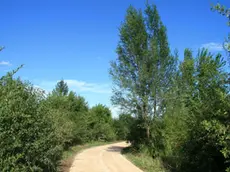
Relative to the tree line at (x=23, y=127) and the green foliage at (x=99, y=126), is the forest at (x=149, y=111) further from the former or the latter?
the green foliage at (x=99, y=126)

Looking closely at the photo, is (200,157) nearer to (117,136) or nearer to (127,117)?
(127,117)

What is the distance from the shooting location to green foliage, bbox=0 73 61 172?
7.16 metres

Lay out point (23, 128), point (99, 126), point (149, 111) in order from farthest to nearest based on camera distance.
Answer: point (99, 126), point (149, 111), point (23, 128)

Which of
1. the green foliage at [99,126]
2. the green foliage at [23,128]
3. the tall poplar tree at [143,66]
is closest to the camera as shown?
the green foliage at [23,128]

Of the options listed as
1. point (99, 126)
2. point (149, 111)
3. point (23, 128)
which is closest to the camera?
point (23, 128)

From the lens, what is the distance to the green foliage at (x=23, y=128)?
7164 mm

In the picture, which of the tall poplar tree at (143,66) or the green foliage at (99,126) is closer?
the tall poplar tree at (143,66)

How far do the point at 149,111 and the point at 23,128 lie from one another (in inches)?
608

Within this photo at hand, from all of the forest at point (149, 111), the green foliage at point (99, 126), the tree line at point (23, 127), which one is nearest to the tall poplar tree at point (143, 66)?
the forest at point (149, 111)

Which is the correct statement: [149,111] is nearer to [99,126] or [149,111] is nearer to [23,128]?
[23,128]

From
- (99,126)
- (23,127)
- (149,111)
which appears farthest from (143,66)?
(99,126)

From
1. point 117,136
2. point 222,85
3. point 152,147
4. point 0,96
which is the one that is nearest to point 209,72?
point 222,85

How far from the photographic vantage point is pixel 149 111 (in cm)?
2272

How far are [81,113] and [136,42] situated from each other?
15919mm
